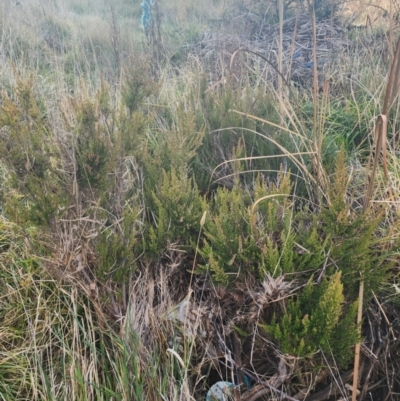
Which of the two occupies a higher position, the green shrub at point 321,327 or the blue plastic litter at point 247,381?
the green shrub at point 321,327

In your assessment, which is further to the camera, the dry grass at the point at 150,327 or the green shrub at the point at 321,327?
the dry grass at the point at 150,327

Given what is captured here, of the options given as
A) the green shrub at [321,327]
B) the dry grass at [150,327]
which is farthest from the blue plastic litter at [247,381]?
the green shrub at [321,327]

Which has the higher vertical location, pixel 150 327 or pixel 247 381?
pixel 150 327

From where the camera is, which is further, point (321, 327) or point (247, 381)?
point (247, 381)

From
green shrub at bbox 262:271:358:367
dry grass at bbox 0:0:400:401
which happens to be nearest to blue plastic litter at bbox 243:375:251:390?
dry grass at bbox 0:0:400:401

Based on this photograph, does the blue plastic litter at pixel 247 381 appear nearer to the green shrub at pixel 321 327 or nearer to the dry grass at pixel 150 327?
the dry grass at pixel 150 327

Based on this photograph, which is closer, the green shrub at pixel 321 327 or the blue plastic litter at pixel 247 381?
the green shrub at pixel 321 327

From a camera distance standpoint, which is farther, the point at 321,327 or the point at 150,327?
the point at 150,327

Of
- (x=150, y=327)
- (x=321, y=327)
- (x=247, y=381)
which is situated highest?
(x=321, y=327)

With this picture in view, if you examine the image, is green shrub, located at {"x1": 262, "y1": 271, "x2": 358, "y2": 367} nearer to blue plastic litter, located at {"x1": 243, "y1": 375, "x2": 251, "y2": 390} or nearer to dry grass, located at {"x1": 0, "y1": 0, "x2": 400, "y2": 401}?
dry grass, located at {"x1": 0, "y1": 0, "x2": 400, "y2": 401}

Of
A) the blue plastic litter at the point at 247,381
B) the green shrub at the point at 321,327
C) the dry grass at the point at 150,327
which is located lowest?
the blue plastic litter at the point at 247,381

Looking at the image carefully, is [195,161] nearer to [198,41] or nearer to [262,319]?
[262,319]

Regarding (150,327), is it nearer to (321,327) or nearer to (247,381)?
(247,381)

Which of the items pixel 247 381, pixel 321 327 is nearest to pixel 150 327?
pixel 247 381
